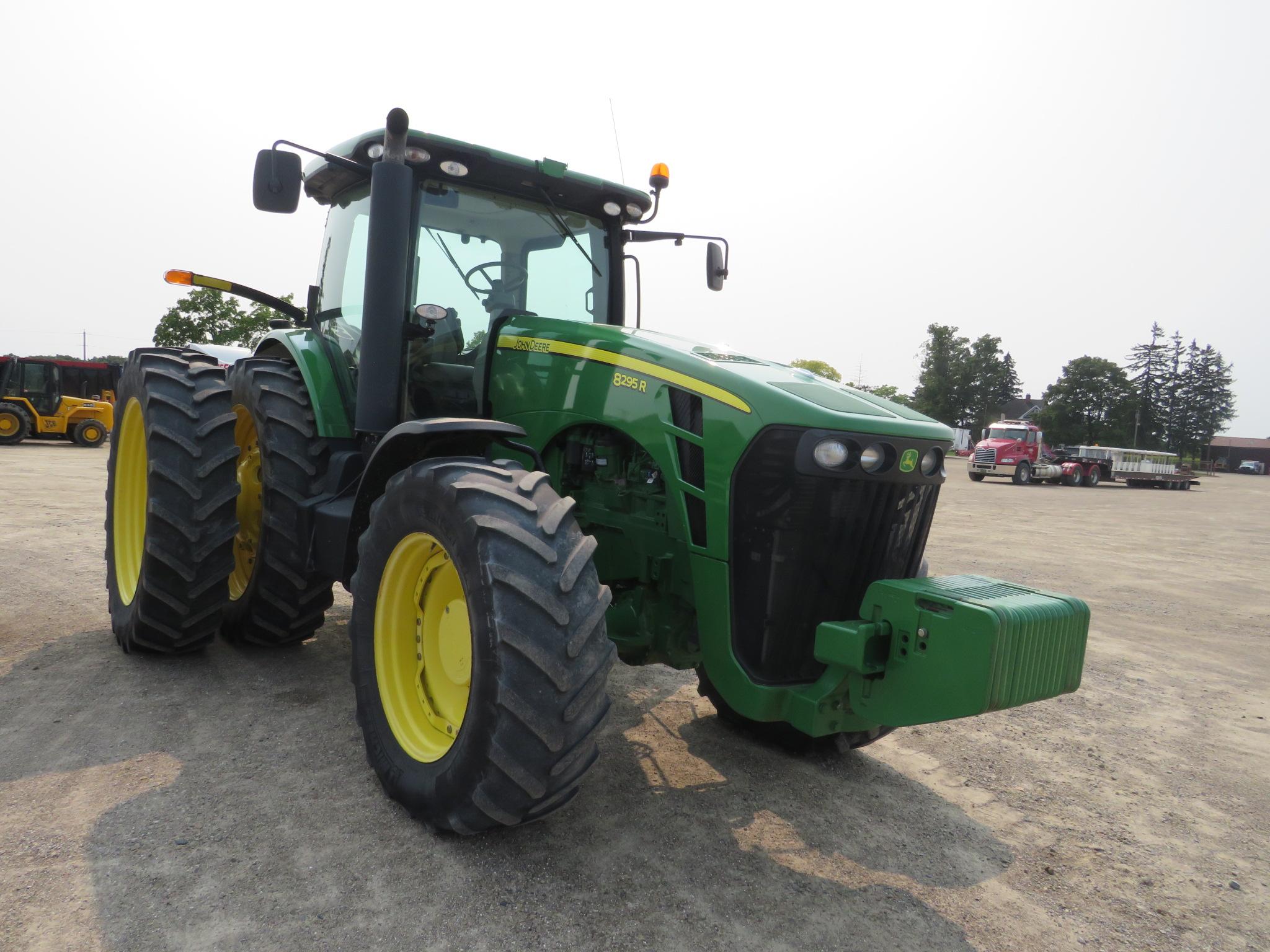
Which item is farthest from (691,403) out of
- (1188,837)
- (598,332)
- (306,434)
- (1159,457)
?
(1159,457)

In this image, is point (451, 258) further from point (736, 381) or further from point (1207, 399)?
point (1207, 399)

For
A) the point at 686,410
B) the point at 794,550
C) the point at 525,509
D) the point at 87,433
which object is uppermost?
the point at 686,410

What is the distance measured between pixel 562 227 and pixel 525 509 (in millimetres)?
1950

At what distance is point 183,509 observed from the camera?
3814 mm

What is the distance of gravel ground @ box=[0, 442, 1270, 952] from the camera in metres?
2.24

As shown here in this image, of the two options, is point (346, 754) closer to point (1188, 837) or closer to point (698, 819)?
point (698, 819)

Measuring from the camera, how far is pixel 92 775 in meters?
2.92

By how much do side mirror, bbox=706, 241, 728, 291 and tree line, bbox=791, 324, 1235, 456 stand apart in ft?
197

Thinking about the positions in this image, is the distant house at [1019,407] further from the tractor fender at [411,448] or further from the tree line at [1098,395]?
the tractor fender at [411,448]

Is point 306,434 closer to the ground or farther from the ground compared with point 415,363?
closer to the ground

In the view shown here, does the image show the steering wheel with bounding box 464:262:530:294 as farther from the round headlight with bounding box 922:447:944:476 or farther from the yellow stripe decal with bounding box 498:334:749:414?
the round headlight with bounding box 922:447:944:476

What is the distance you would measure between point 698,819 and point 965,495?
806 inches

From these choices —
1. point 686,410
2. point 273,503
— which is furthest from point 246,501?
point 686,410

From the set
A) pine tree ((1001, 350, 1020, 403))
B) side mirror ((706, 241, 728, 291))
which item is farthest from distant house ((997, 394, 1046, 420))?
side mirror ((706, 241, 728, 291))
